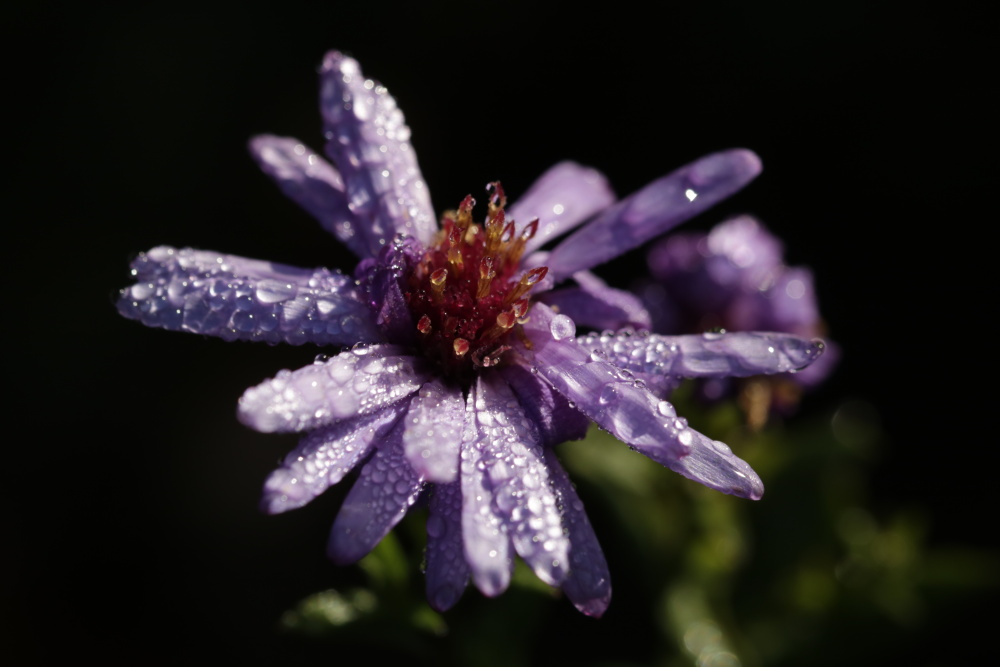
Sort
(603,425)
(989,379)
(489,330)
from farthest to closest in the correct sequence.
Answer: (989,379) < (489,330) < (603,425)

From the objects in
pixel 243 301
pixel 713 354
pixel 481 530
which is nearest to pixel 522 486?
pixel 481 530

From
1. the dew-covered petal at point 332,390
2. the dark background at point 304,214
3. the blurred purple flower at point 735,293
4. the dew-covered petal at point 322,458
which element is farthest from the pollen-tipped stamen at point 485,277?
the dark background at point 304,214

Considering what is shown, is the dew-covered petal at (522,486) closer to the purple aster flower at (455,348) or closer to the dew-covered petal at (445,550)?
the purple aster flower at (455,348)

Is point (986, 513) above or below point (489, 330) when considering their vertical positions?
below

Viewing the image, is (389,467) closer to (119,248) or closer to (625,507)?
(625,507)

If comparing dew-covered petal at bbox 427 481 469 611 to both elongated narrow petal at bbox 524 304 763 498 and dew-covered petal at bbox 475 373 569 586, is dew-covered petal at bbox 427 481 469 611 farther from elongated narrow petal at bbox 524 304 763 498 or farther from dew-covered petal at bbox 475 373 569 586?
elongated narrow petal at bbox 524 304 763 498

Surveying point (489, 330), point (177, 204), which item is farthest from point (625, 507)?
point (177, 204)

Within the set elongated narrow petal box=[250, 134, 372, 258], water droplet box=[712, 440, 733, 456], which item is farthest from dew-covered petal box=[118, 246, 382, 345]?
water droplet box=[712, 440, 733, 456]
